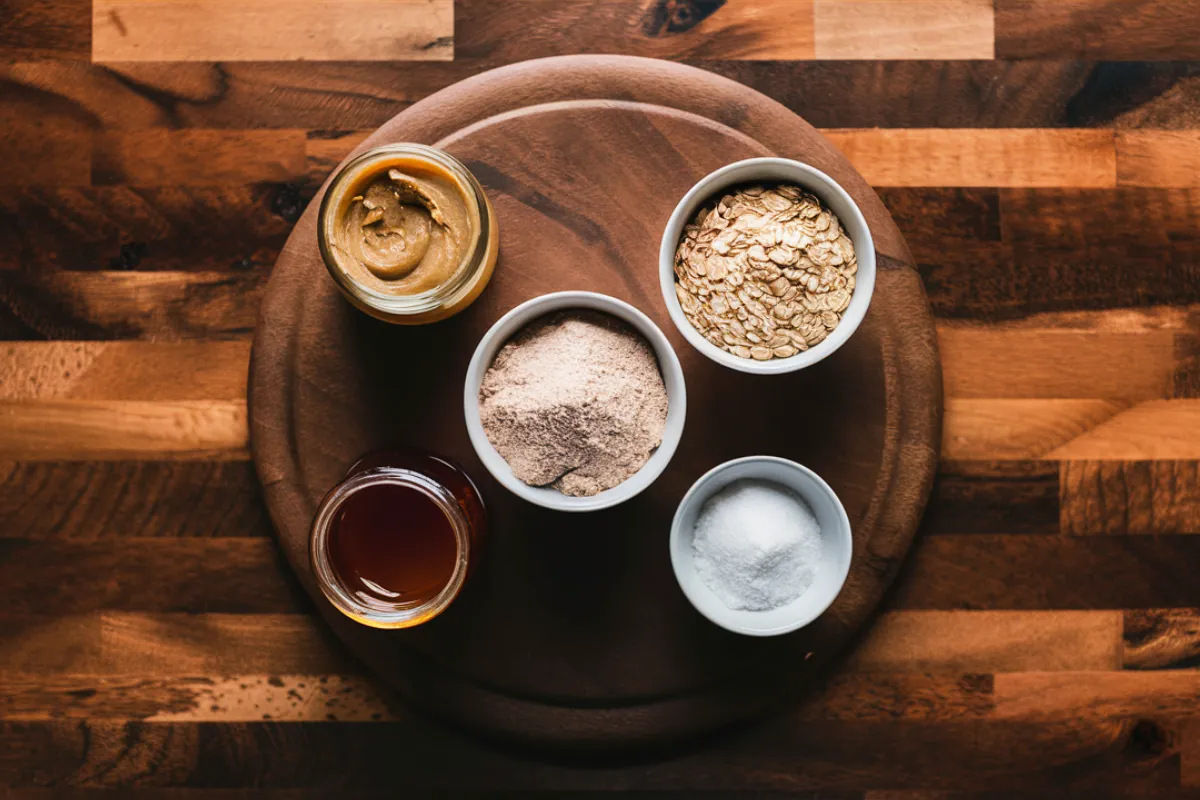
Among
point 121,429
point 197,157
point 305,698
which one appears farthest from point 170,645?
point 197,157

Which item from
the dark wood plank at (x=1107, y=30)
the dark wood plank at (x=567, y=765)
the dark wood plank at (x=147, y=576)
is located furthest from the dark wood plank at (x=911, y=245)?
the dark wood plank at (x=567, y=765)

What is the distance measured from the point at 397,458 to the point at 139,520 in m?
0.47

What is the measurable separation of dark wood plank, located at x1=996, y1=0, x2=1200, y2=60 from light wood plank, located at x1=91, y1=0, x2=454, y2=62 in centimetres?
84

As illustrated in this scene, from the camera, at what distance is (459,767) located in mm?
1141

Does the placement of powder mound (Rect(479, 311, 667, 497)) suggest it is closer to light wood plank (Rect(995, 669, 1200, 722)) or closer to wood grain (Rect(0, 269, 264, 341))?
wood grain (Rect(0, 269, 264, 341))

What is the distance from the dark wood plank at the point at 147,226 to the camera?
117cm

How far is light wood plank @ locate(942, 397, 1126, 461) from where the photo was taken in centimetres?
115

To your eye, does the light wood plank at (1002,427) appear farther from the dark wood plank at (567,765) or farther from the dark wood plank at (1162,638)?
the dark wood plank at (567,765)

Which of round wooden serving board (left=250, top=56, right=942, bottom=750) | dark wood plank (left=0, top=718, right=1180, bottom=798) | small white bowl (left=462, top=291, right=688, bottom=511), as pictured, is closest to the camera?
small white bowl (left=462, top=291, right=688, bottom=511)

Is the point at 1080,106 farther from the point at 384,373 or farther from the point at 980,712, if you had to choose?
the point at 384,373

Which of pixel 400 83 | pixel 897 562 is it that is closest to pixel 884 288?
pixel 897 562

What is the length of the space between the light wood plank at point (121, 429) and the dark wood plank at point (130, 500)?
0.02 m

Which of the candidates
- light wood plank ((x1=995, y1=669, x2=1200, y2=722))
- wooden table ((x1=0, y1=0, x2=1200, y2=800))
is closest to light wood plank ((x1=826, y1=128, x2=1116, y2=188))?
wooden table ((x1=0, y1=0, x2=1200, y2=800))

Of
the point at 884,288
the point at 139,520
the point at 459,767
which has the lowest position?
the point at 459,767
